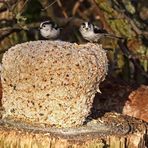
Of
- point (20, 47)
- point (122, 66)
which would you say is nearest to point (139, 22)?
point (122, 66)

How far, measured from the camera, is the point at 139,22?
7004mm

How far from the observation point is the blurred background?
6.01 m

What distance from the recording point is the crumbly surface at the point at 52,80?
3.90 metres

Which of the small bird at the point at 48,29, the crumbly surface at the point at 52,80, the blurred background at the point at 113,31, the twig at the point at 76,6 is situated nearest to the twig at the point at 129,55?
the blurred background at the point at 113,31

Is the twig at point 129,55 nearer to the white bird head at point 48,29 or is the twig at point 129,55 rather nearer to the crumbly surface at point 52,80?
the white bird head at point 48,29

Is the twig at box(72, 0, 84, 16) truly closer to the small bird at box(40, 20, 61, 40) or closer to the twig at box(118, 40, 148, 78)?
the twig at box(118, 40, 148, 78)

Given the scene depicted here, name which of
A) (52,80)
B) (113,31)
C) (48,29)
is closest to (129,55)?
(113,31)

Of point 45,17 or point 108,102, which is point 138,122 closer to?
point 108,102

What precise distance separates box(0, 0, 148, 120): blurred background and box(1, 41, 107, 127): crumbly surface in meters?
1.67

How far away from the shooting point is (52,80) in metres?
3.91

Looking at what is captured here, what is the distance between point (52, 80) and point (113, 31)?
2887 mm

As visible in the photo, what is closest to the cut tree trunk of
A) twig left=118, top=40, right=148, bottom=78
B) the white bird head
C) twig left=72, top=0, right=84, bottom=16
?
the white bird head

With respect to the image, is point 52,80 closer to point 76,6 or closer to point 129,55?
point 129,55

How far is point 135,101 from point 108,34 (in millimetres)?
859
